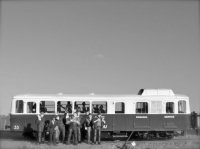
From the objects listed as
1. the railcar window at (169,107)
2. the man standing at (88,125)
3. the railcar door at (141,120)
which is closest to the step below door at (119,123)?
the railcar door at (141,120)

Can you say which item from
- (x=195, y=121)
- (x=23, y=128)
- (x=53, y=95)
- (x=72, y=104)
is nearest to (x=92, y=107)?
(x=72, y=104)

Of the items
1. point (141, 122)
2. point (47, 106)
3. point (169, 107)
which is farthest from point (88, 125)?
point (169, 107)

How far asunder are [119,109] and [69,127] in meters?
4.26

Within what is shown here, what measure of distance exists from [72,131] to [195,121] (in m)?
9.32

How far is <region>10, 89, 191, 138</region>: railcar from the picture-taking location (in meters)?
24.1

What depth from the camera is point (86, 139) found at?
79.6 feet

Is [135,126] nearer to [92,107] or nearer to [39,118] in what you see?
[92,107]

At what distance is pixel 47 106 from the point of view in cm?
2436

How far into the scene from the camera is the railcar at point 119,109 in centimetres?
2406

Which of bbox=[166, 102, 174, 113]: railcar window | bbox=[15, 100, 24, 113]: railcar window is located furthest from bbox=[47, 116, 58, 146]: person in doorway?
bbox=[166, 102, 174, 113]: railcar window

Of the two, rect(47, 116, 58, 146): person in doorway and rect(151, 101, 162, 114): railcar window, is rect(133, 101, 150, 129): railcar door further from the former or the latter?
rect(47, 116, 58, 146): person in doorway

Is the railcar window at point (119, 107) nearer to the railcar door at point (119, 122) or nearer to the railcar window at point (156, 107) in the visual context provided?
the railcar door at point (119, 122)

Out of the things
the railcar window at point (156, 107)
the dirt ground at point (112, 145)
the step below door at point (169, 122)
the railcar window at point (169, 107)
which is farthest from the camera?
the railcar window at point (169, 107)

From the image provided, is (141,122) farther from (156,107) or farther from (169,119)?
(169,119)
